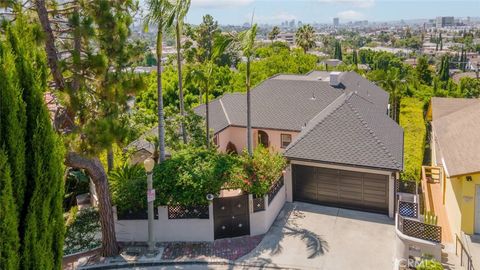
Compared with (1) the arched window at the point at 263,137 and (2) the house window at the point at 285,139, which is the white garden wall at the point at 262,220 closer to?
(2) the house window at the point at 285,139

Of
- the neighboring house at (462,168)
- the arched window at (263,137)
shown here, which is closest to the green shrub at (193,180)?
the neighboring house at (462,168)

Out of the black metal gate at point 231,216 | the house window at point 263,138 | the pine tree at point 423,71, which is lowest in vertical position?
the black metal gate at point 231,216

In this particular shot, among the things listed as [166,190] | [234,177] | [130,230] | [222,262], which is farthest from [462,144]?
[130,230]

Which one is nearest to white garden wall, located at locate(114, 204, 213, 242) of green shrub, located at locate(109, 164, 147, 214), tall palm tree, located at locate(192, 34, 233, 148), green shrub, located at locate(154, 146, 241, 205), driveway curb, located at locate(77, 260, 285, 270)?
green shrub, located at locate(109, 164, 147, 214)

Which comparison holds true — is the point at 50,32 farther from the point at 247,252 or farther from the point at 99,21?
the point at 247,252

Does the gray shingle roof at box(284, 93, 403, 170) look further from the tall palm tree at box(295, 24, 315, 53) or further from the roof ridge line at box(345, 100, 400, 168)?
the tall palm tree at box(295, 24, 315, 53)
